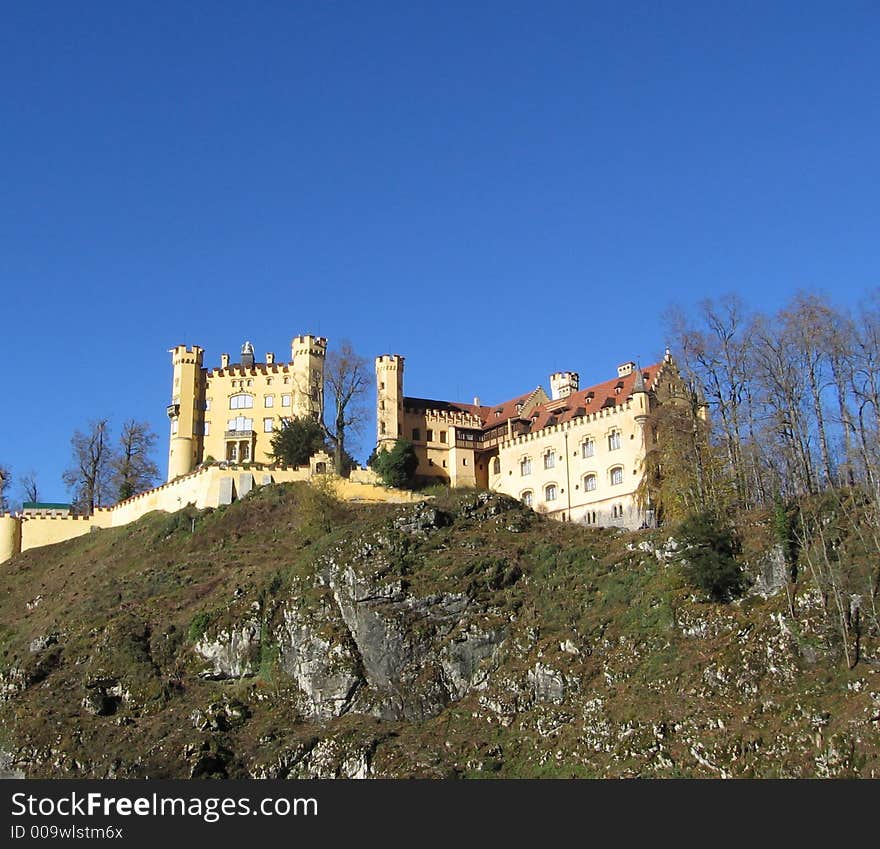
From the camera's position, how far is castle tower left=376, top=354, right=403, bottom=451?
8544 centimetres

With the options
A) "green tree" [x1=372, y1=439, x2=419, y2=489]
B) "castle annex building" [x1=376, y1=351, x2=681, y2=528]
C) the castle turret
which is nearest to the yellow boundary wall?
the castle turret

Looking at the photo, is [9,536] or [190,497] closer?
[190,497]

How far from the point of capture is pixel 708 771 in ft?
141

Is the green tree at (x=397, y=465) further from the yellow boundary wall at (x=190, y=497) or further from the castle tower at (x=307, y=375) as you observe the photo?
A: the castle tower at (x=307, y=375)

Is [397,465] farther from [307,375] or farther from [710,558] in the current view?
[710,558]

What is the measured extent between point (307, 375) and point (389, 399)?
6647 millimetres

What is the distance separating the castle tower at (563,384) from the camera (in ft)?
287

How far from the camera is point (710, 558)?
50.9 meters

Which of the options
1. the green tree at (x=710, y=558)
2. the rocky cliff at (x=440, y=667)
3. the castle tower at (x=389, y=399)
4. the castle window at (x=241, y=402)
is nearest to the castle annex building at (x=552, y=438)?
the castle tower at (x=389, y=399)

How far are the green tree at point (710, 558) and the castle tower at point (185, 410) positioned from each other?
4449 cm

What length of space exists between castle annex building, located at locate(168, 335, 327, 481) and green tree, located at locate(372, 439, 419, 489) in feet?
25.7

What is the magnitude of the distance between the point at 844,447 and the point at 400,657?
888 inches

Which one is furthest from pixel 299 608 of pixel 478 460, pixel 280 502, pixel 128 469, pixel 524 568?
pixel 128 469

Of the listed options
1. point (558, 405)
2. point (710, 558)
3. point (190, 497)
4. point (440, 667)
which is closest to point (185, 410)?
point (190, 497)
